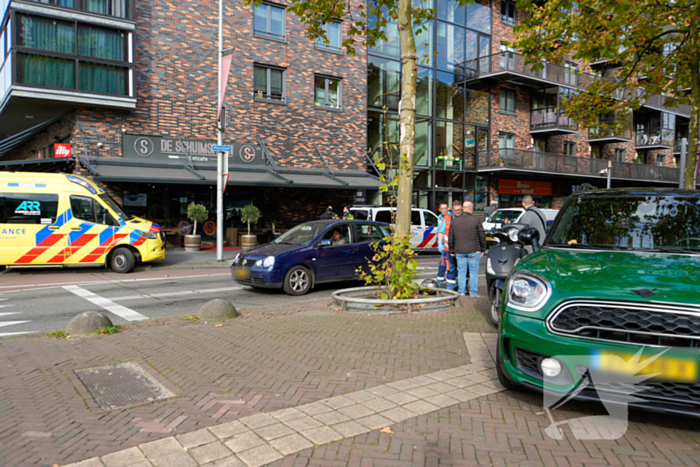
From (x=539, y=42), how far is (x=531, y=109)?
62.7 feet

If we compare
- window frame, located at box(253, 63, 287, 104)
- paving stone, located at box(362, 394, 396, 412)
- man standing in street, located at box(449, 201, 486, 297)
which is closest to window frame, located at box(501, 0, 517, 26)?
window frame, located at box(253, 63, 287, 104)

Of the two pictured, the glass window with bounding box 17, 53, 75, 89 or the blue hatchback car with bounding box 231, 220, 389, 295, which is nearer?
the blue hatchback car with bounding box 231, 220, 389, 295

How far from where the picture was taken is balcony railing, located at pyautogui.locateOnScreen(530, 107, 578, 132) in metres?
28.8

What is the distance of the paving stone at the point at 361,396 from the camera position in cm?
382

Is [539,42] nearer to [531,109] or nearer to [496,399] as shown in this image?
[496,399]

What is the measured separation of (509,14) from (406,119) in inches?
998

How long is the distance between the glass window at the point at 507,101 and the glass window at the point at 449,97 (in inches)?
121

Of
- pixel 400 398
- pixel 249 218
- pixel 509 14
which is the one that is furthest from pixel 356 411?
pixel 509 14

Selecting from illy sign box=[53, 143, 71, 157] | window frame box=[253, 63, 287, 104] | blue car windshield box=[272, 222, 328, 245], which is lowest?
blue car windshield box=[272, 222, 328, 245]

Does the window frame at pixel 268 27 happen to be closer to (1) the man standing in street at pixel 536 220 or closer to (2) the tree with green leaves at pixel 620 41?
(2) the tree with green leaves at pixel 620 41

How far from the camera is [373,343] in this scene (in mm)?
5398

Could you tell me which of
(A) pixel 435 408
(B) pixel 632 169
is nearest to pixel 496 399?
(A) pixel 435 408

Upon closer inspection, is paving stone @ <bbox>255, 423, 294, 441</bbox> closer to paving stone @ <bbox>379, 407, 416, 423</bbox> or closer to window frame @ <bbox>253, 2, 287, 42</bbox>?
paving stone @ <bbox>379, 407, 416, 423</bbox>

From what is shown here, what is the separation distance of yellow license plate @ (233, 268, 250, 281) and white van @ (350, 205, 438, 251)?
300 inches
